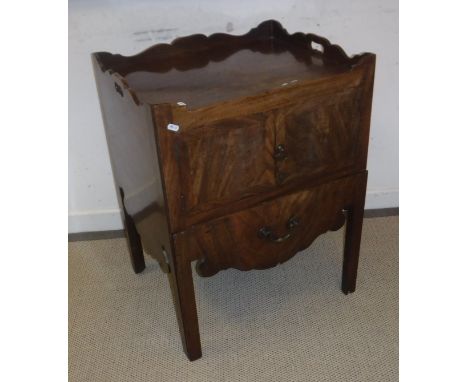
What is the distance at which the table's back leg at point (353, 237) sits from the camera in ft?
4.32

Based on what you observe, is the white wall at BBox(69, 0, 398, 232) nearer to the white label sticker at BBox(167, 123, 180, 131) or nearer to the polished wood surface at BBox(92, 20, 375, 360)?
the polished wood surface at BBox(92, 20, 375, 360)

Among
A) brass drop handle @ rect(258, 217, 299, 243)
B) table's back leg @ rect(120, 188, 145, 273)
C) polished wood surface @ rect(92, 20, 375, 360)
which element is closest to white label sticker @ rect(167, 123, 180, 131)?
polished wood surface @ rect(92, 20, 375, 360)

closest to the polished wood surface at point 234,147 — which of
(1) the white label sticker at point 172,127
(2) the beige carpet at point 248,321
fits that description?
(1) the white label sticker at point 172,127

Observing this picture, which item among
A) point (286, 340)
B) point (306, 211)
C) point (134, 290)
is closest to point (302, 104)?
point (306, 211)

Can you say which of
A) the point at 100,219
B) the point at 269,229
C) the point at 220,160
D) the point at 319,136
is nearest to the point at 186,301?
the point at 269,229

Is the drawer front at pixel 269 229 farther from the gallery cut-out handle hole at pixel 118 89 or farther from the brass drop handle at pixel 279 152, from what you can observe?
the gallery cut-out handle hole at pixel 118 89

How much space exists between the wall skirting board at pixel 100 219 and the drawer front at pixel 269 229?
654 millimetres

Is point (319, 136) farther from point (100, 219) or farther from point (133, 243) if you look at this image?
point (100, 219)

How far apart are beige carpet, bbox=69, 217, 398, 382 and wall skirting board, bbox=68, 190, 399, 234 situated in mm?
101

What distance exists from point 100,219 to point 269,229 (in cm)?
87

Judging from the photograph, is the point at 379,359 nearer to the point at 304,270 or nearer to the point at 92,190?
the point at 304,270

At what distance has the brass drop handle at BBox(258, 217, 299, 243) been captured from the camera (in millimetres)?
1187

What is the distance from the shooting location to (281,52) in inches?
52.8

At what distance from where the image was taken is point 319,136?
3.78 feet
